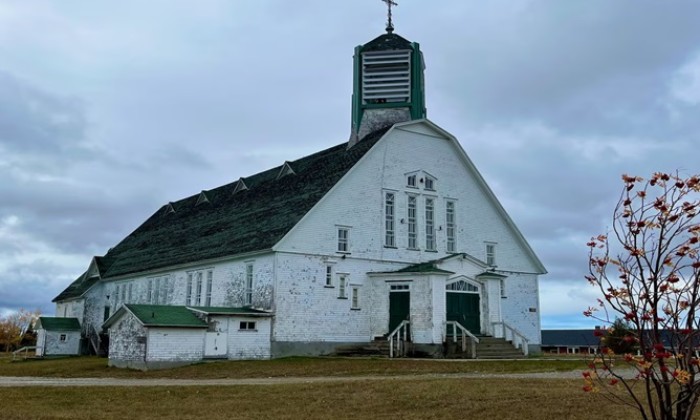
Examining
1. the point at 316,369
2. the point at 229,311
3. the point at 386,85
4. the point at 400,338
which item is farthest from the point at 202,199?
the point at 316,369

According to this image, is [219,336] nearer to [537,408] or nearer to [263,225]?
[263,225]

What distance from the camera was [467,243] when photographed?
32.8 m

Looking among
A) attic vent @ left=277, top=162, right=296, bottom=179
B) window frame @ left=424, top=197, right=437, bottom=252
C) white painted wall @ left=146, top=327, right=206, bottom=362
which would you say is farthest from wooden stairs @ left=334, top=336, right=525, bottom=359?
attic vent @ left=277, top=162, right=296, bottom=179

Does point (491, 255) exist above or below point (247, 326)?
above

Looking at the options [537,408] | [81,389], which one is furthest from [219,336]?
[537,408]

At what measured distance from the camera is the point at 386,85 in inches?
1435

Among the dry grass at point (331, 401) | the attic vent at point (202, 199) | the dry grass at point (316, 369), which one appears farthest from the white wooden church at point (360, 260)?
the dry grass at point (331, 401)

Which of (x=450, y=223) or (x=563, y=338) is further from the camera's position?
(x=563, y=338)

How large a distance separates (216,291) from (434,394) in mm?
19396

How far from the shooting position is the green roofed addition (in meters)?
25.0

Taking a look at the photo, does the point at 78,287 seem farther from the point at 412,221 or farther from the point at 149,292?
the point at 412,221

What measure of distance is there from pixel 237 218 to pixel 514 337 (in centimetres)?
1391

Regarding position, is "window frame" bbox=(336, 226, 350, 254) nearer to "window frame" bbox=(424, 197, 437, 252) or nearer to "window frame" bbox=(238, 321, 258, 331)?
"window frame" bbox=(424, 197, 437, 252)

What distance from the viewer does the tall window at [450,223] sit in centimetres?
3241
